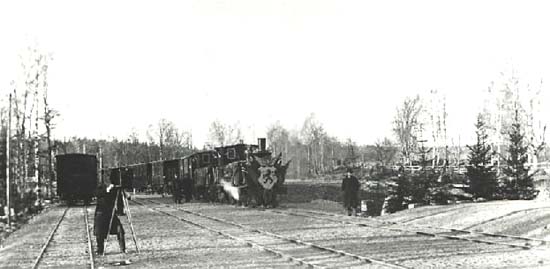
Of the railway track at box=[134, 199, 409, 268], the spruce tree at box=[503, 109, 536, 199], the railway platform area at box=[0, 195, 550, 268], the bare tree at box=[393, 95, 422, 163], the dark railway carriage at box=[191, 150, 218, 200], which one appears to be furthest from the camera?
the bare tree at box=[393, 95, 422, 163]

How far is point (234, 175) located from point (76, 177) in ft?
41.6

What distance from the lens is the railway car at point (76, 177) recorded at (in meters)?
40.4

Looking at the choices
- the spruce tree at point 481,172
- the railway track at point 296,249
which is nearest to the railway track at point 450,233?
the railway track at point 296,249

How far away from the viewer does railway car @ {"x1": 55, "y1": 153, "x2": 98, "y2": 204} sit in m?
40.4

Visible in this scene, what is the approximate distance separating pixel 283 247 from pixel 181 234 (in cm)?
512

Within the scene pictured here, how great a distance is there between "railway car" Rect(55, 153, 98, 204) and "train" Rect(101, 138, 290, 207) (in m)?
3.76

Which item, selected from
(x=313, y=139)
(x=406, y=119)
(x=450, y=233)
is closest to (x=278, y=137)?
(x=313, y=139)

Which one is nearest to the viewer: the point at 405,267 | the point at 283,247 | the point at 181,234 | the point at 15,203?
the point at 405,267

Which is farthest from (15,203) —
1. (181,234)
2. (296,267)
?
(296,267)

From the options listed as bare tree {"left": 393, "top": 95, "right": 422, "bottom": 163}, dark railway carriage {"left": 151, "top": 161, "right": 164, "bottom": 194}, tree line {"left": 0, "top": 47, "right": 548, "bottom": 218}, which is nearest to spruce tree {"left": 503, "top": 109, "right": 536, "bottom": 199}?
tree line {"left": 0, "top": 47, "right": 548, "bottom": 218}

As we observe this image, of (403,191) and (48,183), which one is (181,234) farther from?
(48,183)

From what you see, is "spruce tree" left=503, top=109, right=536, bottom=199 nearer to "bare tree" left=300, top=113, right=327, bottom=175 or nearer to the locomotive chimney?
the locomotive chimney

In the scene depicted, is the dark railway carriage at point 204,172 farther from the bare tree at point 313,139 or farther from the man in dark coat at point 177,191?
the bare tree at point 313,139

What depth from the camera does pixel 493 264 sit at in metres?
11.3
